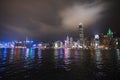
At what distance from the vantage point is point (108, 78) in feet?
102

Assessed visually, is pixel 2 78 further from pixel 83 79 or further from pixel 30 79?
pixel 83 79

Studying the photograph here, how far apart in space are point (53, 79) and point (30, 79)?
4.75m

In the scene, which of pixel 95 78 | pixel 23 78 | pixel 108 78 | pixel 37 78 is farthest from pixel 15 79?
pixel 108 78

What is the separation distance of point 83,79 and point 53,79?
20.3ft

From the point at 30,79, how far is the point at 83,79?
35.9 feet

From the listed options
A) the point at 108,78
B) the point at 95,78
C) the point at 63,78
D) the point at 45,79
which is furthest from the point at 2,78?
the point at 108,78

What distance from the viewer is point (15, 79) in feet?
97.8

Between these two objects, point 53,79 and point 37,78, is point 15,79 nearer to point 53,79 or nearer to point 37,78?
point 37,78

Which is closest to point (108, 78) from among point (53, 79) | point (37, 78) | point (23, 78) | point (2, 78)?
point (53, 79)

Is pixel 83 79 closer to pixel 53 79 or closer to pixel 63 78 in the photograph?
pixel 63 78

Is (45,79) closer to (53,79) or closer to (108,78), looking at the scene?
(53,79)

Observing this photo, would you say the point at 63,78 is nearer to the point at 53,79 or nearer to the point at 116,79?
the point at 53,79

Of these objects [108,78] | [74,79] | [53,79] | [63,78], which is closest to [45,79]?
[53,79]

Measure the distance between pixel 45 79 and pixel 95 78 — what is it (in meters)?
10.5
